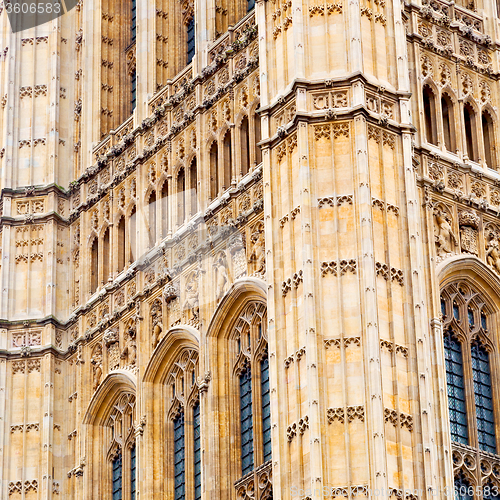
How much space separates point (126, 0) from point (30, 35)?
2.69 m

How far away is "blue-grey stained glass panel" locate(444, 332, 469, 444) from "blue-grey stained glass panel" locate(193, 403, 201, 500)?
5818 mm

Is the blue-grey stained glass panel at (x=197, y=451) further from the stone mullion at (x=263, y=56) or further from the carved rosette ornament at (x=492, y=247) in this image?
the carved rosette ornament at (x=492, y=247)

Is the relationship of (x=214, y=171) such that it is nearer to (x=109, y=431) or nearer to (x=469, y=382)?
(x=109, y=431)

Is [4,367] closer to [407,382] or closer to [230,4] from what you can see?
[230,4]

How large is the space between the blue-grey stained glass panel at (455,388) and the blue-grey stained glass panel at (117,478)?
8945 millimetres

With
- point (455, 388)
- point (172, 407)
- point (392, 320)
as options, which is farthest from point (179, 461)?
point (392, 320)

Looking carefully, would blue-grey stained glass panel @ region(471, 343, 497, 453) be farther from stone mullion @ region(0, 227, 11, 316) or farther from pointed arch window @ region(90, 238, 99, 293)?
stone mullion @ region(0, 227, 11, 316)

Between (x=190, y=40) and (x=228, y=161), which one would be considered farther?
(x=190, y=40)

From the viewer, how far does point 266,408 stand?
45.8m

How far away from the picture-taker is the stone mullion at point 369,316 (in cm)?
4072

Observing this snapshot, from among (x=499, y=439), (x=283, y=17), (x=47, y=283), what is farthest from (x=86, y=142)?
(x=499, y=439)

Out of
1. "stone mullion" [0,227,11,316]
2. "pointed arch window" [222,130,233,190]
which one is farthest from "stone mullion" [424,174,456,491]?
"stone mullion" [0,227,11,316]

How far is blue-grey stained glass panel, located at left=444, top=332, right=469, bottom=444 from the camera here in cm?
4500

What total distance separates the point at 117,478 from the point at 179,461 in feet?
8.66
